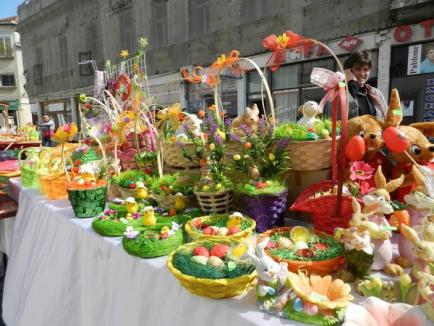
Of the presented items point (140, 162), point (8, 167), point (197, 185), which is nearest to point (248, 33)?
point (8, 167)

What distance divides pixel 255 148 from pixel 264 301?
50cm

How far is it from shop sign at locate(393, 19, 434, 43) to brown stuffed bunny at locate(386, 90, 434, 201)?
3752mm

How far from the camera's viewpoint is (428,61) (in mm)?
3945

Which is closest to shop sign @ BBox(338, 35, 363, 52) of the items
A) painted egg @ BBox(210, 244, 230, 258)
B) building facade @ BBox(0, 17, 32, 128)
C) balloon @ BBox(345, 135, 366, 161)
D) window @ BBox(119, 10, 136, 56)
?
balloon @ BBox(345, 135, 366, 161)

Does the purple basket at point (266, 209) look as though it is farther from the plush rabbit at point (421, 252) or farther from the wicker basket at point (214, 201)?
the plush rabbit at point (421, 252)

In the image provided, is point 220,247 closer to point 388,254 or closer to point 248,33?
point 388,254

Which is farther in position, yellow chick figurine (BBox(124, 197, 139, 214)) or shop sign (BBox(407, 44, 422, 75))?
shop sign (BBox(407, 44, 422, 75))

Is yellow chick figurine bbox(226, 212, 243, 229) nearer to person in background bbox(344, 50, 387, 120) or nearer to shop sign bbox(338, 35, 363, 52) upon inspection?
person in background bbox(344, 50, 387, 120)

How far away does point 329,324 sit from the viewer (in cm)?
56

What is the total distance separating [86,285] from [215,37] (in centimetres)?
592

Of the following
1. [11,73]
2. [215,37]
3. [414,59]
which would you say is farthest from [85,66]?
[11,73]

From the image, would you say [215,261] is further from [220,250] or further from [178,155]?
[178,155]

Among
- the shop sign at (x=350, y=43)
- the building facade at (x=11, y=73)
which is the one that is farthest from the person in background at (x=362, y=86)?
the building facade at (x=11, y=73)

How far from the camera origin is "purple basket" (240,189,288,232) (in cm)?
95
